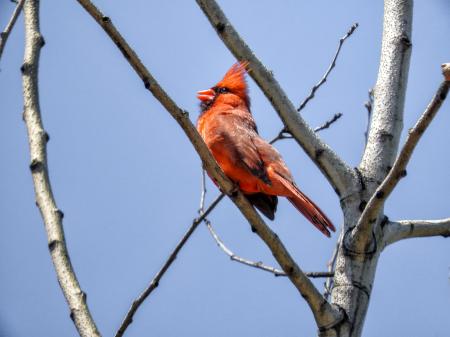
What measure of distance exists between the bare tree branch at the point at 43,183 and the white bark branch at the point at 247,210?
49 centimetres

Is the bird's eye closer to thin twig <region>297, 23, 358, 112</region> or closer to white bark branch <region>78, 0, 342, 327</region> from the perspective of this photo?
thin twig <region>297, 23, 358, 112</region>

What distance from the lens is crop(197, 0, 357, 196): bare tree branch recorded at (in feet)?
9.32

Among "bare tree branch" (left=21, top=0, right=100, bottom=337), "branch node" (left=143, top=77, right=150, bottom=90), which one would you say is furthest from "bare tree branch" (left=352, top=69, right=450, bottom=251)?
"bare tree branch" (left=21, top=0, right=100, bottom=337)

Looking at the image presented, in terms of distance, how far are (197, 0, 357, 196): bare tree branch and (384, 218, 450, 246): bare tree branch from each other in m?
0.23

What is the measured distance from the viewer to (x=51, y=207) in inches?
98.7

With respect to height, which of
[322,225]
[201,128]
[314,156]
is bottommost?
[322,225]

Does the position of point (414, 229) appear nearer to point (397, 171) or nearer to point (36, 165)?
point (397, 171)

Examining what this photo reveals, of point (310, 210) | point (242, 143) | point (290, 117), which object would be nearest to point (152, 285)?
point (290, 117)

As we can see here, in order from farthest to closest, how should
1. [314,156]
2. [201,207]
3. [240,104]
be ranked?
1. [240,104]
2. [201,207]
3. [314,156]

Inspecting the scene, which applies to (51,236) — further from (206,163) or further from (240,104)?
(240,104)

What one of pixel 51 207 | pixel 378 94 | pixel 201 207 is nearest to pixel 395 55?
pixel 378 94

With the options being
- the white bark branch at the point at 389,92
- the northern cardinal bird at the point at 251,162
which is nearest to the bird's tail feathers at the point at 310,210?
the northern cardinal bird at the point at 251,162

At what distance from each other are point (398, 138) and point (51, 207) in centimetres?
146

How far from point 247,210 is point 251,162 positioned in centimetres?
130
